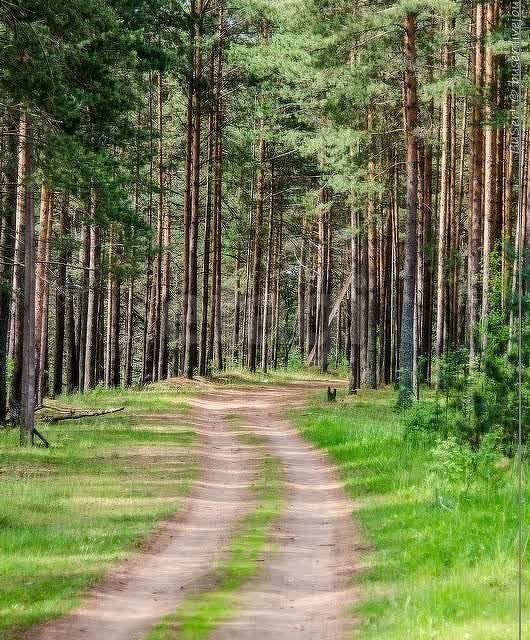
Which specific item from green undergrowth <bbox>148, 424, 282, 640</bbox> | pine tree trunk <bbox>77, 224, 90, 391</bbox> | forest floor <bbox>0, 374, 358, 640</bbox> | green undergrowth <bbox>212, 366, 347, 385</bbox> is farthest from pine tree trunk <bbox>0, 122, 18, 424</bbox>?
green undergrowth <bbox>212, 366, 347, 385</bbox>

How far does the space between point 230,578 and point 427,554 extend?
210 cm

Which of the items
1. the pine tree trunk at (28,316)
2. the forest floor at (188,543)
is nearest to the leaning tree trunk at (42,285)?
the pine tree trunk at (28,316)

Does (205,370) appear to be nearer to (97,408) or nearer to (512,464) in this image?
(97,408)

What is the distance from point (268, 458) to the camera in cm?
1850

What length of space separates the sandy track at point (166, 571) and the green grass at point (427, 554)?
176 cm

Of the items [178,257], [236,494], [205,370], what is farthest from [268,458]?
[178,257]

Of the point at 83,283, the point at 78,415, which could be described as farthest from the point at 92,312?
the point at 78,415

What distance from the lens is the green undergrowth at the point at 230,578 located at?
7.63m

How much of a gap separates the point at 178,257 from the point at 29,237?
1663 inches

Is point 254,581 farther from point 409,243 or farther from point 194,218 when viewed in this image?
point 194,218

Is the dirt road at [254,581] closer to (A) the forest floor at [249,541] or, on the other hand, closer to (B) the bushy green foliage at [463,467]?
(A) the forest floor at [249,541]

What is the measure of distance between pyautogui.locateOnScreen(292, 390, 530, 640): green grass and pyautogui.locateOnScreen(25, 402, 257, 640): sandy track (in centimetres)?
176

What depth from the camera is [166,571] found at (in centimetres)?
995

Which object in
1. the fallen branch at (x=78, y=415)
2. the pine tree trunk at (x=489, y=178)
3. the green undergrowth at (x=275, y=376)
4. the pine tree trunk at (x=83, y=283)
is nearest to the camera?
the fallen branch at (x=78, y=415)
